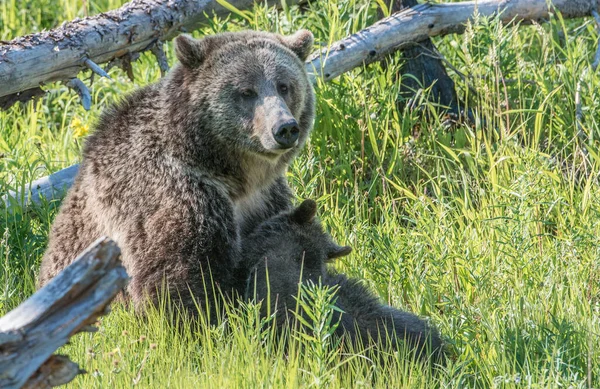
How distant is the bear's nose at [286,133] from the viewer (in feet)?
16.4

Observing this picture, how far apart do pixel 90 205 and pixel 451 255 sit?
2148 mm

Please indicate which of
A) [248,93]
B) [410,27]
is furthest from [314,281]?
[410,27]

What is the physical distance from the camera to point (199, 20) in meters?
7.13

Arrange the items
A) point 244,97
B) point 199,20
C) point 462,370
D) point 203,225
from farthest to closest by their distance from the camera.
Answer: point 199,20 → point 244,97 → point 203,225 → point 462,370

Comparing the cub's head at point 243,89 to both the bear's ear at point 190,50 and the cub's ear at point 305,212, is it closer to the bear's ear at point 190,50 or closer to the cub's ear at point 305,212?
the bear's ear at point 190,50

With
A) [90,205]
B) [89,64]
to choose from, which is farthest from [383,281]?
[89,64]

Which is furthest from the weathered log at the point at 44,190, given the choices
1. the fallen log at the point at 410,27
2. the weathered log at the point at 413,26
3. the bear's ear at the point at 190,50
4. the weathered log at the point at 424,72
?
the weathered log at the point at 424,72

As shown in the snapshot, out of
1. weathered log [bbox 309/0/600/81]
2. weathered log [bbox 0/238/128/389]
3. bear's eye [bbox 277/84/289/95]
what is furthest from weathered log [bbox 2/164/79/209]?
weathered log [bbox 0/238/128/389]

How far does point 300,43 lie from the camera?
5.78 m

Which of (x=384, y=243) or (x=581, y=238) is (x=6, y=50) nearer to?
(x=384, y=243)

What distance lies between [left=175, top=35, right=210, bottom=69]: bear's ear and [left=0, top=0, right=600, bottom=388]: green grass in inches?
42.1

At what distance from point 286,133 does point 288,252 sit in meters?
0.66

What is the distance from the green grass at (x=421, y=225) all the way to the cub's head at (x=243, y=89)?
807 millimetres

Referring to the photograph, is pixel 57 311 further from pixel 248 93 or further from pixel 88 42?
pixel 88 42
